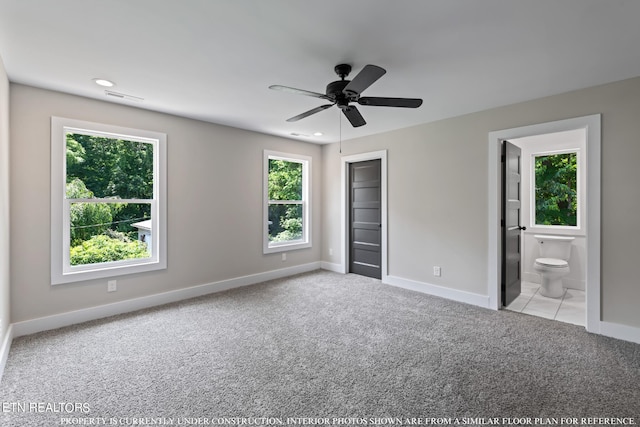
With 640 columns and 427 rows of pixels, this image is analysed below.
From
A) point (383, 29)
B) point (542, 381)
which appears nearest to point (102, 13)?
point (383, 29)

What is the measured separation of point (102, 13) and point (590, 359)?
14.2 ft

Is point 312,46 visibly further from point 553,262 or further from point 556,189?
point 556,189

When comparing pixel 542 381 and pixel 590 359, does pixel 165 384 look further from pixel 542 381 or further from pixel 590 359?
pixel 590 359

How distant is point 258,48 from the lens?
2.22 m

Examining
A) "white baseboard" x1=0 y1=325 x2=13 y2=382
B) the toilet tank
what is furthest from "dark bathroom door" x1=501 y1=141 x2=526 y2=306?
"white baseboard" x1=0 y1=325 x2=13 y2=382

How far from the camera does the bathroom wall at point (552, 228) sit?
4406 millimetres

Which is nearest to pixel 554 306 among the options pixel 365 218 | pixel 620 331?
pixel 620 331

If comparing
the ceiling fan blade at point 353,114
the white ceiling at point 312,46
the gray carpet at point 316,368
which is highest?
the white ceiling at point 312,46

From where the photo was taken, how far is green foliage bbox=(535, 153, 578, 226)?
466 cm

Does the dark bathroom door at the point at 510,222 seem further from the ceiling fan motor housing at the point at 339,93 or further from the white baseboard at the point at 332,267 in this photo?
the white baseboard at the point at 332,267

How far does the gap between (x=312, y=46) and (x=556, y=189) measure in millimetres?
4716

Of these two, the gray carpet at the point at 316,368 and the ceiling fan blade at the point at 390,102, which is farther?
the ceiling fan blade at the point at 390,102

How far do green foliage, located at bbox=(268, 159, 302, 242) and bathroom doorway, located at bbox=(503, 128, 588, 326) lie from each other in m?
3.51

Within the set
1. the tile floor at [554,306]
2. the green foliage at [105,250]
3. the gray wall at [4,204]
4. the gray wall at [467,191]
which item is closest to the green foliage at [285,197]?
the gray wall at [467,191]
